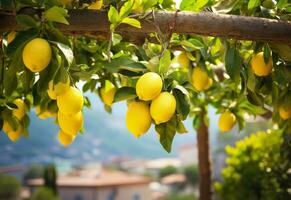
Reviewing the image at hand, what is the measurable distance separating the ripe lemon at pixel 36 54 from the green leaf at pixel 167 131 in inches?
13.5

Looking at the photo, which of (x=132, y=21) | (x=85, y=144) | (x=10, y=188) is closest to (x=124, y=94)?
(x=132, y=21)

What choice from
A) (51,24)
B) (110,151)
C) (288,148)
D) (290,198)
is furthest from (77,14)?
(110,151)

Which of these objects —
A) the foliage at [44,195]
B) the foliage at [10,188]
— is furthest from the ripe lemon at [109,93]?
the foliage at [10,188]

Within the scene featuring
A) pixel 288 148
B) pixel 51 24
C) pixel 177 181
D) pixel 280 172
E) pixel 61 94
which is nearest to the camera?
pixel 51 24

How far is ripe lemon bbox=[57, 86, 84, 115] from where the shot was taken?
1.03 m

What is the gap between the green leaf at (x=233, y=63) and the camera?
1.18 meters

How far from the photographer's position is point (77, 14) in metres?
1.03

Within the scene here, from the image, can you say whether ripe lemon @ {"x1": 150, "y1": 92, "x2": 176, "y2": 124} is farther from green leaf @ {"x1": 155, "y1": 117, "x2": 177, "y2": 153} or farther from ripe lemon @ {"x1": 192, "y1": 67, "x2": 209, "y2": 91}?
ripe lemon @ {"x1": 192, "y1": 67, "x2": 209, "y2": 91}

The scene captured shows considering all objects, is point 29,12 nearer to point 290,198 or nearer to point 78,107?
point 78,107

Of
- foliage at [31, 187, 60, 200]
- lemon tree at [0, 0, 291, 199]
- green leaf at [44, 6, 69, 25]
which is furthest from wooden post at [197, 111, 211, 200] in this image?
foliage at [31, 187, 60, 200]

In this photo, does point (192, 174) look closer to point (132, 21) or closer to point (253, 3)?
point (253, 3)

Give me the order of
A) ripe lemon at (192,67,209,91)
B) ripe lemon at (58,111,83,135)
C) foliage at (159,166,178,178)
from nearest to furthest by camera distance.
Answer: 1. ripe lemon at (58,111,83,135)
2. ripe lemon at (192,67,209,91)
3. foliage at (159,166,178,178)

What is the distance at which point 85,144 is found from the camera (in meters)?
14.9

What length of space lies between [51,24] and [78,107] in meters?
0.24
